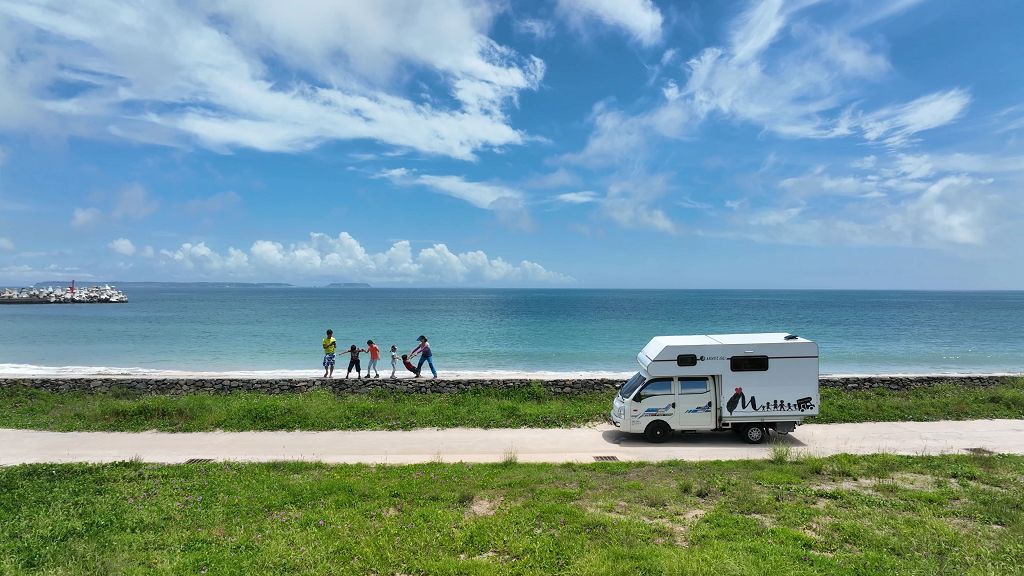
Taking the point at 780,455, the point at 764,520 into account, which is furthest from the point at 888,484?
the point at 764,520

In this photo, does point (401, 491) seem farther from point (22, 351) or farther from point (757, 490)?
point (22, 351)

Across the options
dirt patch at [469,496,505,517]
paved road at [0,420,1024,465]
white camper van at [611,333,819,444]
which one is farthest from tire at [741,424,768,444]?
dirt patch at [469,496,505,517]

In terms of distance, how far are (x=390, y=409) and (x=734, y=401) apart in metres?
11.0

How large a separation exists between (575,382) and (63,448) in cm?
1600

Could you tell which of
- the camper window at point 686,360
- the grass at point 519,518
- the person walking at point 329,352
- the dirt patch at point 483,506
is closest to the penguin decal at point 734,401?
the camper window at point 686,360

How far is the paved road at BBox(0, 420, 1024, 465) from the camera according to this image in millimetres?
13414

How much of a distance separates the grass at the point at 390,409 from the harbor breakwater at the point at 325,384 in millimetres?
378

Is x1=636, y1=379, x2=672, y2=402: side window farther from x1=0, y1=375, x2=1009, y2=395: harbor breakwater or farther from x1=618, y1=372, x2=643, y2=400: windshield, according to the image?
x1=0, y1=375, x2=1009, y2=395: harbor breakwater

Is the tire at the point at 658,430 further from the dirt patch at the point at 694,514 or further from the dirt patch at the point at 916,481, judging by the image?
the dirt patch at the point at 694,514

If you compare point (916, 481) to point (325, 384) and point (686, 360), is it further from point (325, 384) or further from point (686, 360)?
point (325, 384)

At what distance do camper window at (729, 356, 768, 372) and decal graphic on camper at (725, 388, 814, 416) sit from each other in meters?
0.61

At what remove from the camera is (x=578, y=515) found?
8.83 m

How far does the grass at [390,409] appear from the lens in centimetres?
1656

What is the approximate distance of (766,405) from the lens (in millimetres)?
14594
